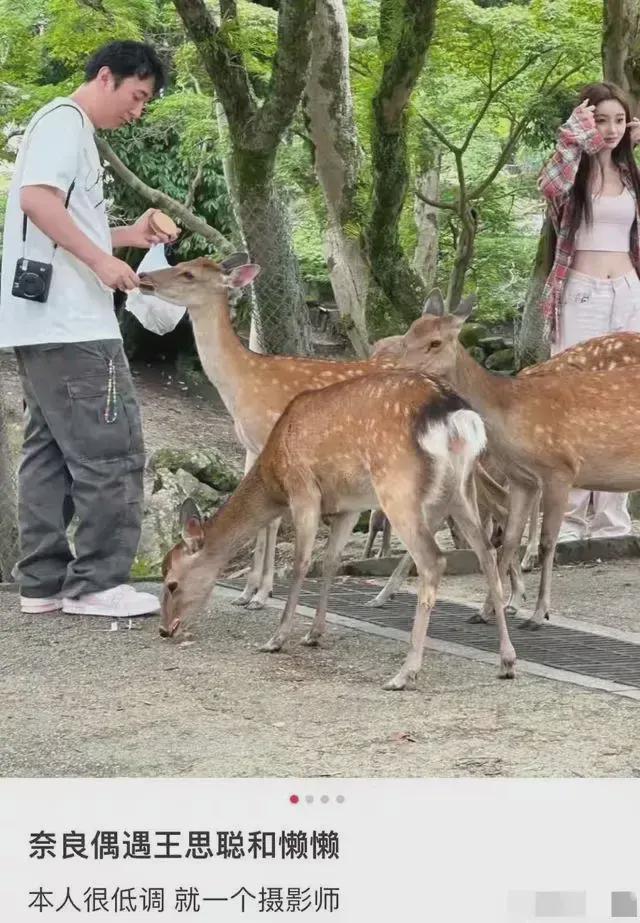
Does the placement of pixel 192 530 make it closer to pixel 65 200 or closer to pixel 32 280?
pixel 32 280

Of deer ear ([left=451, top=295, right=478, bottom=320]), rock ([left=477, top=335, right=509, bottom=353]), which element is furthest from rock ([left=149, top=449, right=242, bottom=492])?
deer ear ([left=451, top=295, right=478, bottom=320])

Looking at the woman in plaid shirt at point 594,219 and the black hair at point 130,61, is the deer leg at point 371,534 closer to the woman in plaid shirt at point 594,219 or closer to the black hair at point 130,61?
the woman in plaid shirt at point 594,219

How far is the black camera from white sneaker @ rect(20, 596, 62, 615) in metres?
1.25

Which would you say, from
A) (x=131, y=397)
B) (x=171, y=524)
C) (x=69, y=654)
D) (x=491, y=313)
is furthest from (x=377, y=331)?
(x=491, y=313)

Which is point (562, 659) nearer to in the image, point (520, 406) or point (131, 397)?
point (520, 406)

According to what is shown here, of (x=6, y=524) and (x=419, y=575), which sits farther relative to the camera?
(x=6, y=524)

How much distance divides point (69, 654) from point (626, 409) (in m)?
2.48

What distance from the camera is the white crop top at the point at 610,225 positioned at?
283 inches

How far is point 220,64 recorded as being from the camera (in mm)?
8461

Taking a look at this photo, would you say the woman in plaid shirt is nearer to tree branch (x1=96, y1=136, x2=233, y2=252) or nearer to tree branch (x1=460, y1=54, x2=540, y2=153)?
tree branch (x1=460, y1=54, x2=540, y2=153)

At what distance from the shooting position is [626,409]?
635 cm

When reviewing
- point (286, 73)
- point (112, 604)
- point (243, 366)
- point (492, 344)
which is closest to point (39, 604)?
point (112, 604)

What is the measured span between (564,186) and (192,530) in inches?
102

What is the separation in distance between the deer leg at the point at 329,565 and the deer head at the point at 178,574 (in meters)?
0.48
